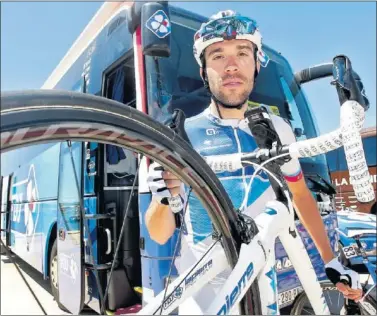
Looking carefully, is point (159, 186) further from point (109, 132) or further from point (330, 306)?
point (330, 306)

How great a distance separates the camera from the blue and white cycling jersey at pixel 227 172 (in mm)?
1617

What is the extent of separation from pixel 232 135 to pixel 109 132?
3.46ft

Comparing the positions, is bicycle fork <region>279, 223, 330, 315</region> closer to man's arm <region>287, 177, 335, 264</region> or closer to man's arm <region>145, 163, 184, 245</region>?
man's arm <region>287, 177, 335, 264</region>

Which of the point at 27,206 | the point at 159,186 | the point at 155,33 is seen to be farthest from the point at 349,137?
the point at 27,206

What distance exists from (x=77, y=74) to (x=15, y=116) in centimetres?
290

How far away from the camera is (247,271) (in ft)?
3.48

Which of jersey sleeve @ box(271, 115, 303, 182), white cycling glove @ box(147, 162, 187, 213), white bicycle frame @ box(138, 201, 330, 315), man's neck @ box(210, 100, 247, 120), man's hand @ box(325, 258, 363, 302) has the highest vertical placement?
man's neck @ box(210, 100, 247, 120)

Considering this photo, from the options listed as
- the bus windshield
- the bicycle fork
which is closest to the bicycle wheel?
the bicycle fork

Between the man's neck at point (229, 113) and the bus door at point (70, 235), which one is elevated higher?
the man's neck at point (229, 113)

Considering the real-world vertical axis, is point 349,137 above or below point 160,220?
above

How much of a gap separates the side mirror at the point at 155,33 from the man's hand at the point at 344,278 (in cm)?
144

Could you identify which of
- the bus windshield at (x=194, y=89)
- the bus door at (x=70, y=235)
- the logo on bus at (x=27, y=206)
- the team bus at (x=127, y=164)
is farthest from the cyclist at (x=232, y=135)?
the logo on bus at (x=27, y=206)

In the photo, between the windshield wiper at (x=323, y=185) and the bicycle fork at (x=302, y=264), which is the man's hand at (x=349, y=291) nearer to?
the bicycle fork at (x=302, y=264)

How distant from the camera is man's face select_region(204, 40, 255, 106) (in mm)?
1673
